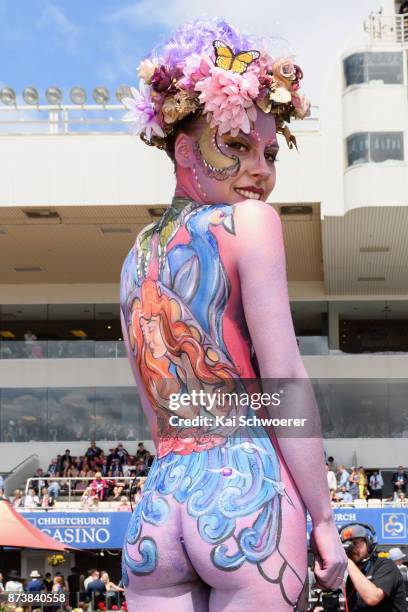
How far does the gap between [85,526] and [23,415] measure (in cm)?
1095

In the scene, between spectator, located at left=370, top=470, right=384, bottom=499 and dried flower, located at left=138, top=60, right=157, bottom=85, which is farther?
spectator, located at left=370, top=470, right=384, bottom=499

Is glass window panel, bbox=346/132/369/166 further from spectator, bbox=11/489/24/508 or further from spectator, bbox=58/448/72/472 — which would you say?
spectator, bbox=58/448/72/472

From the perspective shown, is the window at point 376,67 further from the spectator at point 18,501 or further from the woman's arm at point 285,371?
the woman's arm at point 285,371

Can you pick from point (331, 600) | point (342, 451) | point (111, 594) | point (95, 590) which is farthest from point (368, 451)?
point (331, 600)

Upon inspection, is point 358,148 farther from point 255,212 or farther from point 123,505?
point 255,212

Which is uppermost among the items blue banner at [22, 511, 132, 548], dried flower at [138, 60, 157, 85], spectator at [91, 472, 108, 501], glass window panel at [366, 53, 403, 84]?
glass window panel at [366, 53, 403, 84]

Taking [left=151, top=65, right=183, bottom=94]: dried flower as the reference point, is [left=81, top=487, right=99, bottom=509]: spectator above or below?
below

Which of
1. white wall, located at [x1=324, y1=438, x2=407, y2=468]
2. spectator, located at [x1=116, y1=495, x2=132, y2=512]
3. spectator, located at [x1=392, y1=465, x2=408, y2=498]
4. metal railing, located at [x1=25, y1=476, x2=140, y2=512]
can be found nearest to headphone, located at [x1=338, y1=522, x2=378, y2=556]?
spectator, located at [x1=116, y1=495, x2=132, y2=512]

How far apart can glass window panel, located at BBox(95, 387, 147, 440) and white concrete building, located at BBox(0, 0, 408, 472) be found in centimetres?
5

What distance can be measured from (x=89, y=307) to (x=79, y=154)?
29.0 feet

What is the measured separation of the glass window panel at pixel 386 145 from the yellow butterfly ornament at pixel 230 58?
2505 centimetres

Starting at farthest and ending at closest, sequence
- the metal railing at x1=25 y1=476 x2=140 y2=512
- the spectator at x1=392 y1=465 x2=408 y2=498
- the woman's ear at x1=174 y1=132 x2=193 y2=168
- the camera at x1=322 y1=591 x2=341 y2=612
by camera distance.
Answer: the spectator at x1=392 y1=465 x2=408 y2=498, the metal railing at x1=25 y1=476 x2=140 y2=512, the camera at x1=322 y1=591 x2=341 y2=612, the woman's ear at x1=174 y1=132 x2=193 y2=168

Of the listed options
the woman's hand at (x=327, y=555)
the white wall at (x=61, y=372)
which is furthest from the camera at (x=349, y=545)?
the white wall at (x=61, y=372)

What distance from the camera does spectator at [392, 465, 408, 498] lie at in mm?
31844
